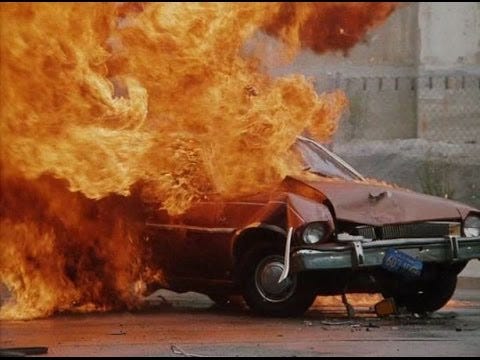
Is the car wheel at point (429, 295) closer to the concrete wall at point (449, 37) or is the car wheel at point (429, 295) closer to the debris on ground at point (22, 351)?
the debris on ground at point (22, 351)

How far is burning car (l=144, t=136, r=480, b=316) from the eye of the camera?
1049cm

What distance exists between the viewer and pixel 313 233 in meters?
10.6

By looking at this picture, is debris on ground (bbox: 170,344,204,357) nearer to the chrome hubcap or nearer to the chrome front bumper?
the chrome front bumper

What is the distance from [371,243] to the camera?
34.3ft

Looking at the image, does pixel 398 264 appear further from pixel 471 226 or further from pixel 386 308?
pixel 471 226

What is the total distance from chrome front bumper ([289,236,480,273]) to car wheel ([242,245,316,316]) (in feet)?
1.08

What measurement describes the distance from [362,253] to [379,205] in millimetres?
618

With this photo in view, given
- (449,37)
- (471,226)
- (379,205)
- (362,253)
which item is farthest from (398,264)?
(449,37)

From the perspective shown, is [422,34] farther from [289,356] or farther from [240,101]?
[289,356]

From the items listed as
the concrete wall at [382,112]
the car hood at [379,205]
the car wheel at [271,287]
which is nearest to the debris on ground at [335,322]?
the car wheel at [271,287]

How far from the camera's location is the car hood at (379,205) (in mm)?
10664

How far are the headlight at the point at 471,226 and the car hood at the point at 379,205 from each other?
0.34 ft

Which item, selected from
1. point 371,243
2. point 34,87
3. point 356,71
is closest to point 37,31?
point 34,87

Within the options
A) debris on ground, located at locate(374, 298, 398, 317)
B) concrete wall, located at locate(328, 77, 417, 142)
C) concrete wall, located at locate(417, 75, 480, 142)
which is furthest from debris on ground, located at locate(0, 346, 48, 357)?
concrete wall, located at locate(417, 75, 480, 142)
